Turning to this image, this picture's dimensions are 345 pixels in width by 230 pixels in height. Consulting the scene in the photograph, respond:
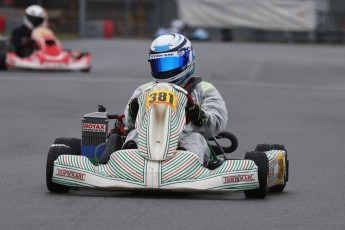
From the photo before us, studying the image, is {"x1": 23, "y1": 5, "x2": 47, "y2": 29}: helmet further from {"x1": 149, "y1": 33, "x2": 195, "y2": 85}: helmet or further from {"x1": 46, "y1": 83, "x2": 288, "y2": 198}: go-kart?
{"x1": 46, "y1": 83, "x2": 288, "y2": 198}: go-kart

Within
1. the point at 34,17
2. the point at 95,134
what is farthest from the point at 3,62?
the point at 95,134

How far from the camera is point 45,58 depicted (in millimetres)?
23594

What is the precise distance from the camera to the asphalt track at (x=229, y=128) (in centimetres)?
695

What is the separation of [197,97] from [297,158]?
3.01 m

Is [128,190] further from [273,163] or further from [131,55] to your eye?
[131,55]

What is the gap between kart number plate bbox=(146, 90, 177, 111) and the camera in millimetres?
7992

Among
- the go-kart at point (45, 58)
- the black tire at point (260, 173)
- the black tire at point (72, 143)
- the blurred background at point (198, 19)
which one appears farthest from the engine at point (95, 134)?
the blurred background at point (198, 19)

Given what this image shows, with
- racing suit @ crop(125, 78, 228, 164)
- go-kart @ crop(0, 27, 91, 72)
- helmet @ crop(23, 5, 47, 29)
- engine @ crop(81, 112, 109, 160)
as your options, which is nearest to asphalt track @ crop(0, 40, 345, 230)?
go-kart @ crop(0, 27, 91, 72)

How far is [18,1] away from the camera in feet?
149

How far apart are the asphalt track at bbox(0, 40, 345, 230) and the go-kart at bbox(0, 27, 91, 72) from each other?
0.22 m

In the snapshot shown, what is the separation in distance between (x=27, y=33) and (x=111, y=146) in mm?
15988

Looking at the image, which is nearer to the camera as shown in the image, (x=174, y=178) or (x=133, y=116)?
(x=174, y=178)

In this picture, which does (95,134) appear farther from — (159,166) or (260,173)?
(260,173)

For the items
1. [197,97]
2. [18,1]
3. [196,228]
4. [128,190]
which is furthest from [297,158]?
[18,1]
